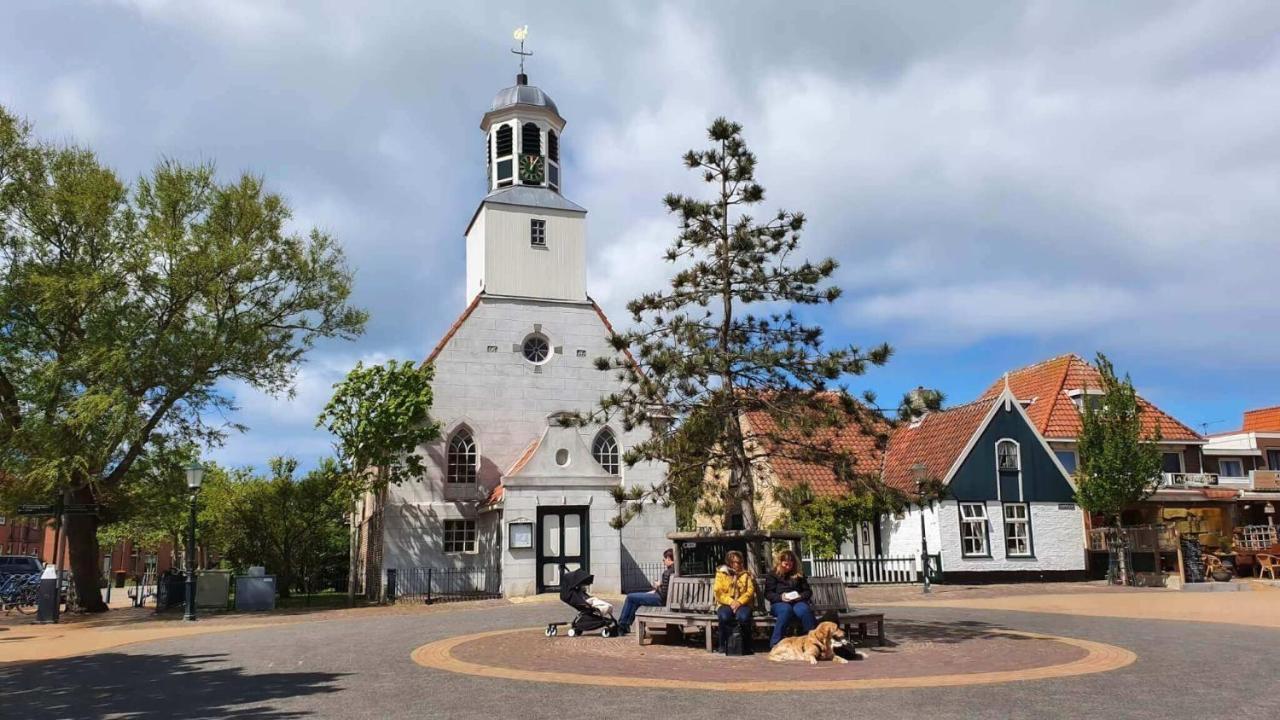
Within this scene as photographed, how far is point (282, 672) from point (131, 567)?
101 metres

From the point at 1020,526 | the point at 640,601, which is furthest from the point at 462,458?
the point at 1020,526

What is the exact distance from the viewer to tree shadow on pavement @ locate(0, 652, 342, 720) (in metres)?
9.32

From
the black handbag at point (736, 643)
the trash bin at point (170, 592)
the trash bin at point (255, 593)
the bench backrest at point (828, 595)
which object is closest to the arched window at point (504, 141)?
the trash bin at point (255, 593)

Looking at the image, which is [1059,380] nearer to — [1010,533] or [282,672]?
[1010,533]

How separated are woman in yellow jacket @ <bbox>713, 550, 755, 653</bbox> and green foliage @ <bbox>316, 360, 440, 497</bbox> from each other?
18106 mm

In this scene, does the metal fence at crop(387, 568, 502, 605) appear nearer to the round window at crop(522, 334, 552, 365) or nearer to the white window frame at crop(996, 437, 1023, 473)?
the round window at crop(522, 334, 552, 365)

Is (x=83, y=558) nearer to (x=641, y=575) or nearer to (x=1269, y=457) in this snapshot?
(x=641, y=575)

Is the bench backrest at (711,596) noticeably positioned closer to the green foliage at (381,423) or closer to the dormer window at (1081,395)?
the green foliage at (381,423)

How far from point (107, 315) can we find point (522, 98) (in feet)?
54.5

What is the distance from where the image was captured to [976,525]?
1251 inches

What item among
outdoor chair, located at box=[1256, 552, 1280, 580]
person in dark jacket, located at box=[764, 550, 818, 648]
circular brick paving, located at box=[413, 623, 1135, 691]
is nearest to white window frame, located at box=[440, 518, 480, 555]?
circular brick paving, located at box=[413, 623, 1135, 691]

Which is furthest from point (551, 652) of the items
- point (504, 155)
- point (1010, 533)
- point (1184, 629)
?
point (504, 155)

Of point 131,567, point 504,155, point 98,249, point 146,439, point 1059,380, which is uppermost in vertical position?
point 504,155

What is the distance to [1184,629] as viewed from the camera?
1603 cm
